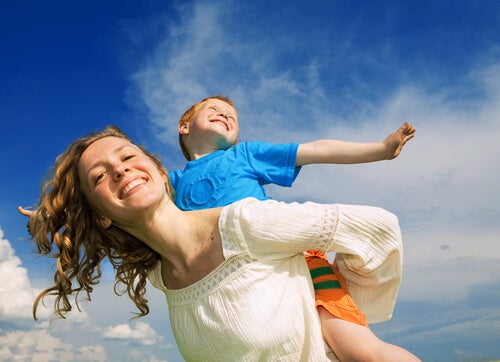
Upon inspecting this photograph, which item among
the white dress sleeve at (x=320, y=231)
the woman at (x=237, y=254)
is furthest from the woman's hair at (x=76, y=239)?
the white dress sleeve at (x=320, y=231)

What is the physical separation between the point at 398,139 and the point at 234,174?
4.07ft

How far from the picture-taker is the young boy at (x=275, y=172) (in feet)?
9.98

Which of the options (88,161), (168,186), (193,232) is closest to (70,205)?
(88,161)

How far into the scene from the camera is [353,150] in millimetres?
3852

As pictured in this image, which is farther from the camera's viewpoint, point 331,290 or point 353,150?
point 353,150

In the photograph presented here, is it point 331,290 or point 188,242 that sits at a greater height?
point 188,242

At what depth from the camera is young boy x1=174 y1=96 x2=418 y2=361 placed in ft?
9.98

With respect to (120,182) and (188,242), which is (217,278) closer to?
(188,242)

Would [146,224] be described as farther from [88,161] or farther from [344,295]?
[344,295]

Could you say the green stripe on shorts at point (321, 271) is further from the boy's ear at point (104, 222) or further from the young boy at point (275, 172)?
the boy's ear at point (104, 222)

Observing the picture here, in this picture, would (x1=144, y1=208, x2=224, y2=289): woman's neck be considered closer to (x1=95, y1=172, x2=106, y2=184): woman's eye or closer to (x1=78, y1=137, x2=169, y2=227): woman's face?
(x1=78, y1=137, x2=169, y2=227): woman's face

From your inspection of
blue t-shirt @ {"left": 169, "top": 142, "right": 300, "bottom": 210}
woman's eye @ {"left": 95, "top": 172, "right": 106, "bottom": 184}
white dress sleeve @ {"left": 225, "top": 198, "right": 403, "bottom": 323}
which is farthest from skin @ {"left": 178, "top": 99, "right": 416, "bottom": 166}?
woman's eye @ {"left": 95, "top": 172, "right": 106, "bottom": 184}

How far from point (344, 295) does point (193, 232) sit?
1.03 m

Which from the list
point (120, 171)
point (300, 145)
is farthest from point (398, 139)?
point (120, 171)
